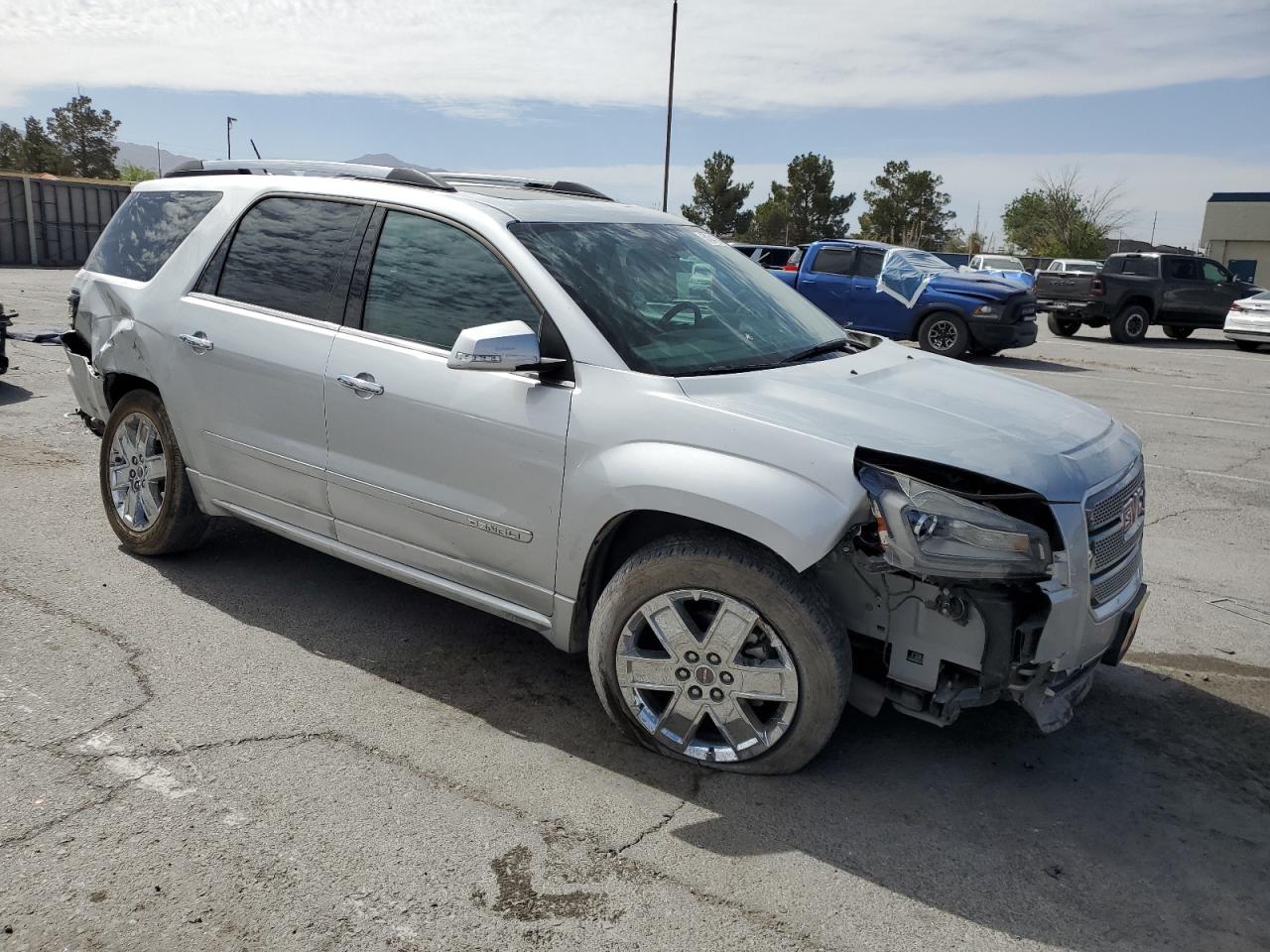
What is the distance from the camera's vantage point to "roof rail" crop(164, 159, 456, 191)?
4.25 meters

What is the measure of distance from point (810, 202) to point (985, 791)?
60.6 metres

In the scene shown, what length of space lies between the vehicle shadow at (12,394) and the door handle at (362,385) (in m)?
6.43

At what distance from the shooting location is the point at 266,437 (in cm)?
435

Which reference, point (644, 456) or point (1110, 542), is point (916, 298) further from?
point (644, 456)

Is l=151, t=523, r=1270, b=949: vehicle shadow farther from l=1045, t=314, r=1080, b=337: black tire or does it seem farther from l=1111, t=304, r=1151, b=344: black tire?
l=1045, t=314, r=1080, b=337: black tire

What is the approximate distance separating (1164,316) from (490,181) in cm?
2068

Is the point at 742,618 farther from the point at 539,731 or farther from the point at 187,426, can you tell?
the point at 187,426

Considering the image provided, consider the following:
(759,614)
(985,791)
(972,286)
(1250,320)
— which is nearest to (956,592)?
(759,614)

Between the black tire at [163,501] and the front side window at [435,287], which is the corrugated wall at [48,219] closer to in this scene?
the black tire at [163,501]

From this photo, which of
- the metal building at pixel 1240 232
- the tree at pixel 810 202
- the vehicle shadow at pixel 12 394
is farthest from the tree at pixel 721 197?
the vehicle shadow at pixel 12 394

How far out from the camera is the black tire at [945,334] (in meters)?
15.5

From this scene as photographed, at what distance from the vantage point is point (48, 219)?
111ft

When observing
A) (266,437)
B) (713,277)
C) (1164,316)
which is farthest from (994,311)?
(266,437)

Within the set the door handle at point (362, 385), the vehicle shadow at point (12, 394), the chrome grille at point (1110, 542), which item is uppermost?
the door handle at point (362, 385)
